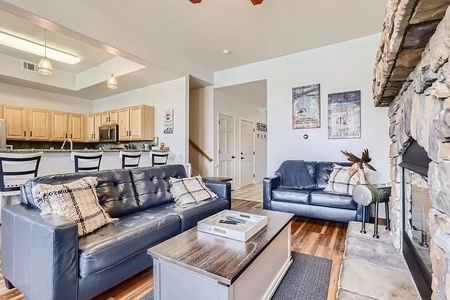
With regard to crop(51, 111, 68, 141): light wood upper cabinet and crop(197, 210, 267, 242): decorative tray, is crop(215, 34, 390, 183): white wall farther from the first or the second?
crop(51, 111, 68, 141): light wood upper cabinet

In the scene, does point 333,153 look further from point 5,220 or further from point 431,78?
point 5,220

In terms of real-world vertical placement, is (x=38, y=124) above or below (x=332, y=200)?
above

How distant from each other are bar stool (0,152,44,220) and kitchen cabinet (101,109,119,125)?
3.14 metres

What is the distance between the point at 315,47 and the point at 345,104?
116 centimetres

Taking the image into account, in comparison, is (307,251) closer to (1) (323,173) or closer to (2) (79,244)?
(1) (323,173)

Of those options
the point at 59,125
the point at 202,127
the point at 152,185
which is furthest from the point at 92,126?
the point at 152,185

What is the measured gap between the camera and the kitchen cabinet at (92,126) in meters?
6.11

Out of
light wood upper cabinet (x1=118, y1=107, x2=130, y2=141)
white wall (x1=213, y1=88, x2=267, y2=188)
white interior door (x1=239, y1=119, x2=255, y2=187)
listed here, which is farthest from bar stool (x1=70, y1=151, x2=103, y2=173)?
white interior door (x1=239, y1=119, x2=255, y2=187)

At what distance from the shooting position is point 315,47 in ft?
13.2

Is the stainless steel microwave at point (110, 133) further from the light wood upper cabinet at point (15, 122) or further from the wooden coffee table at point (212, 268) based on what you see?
the wooden coffee table at point (212, 268)

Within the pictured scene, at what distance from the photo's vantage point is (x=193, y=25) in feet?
11.1

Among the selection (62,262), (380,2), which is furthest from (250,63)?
(62,262)

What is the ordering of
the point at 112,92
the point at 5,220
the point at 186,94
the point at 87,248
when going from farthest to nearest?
the point at 112,92 < the point at 186,94 < the point at 5,220 < the point at 87,248

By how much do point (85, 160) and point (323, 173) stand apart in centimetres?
352
